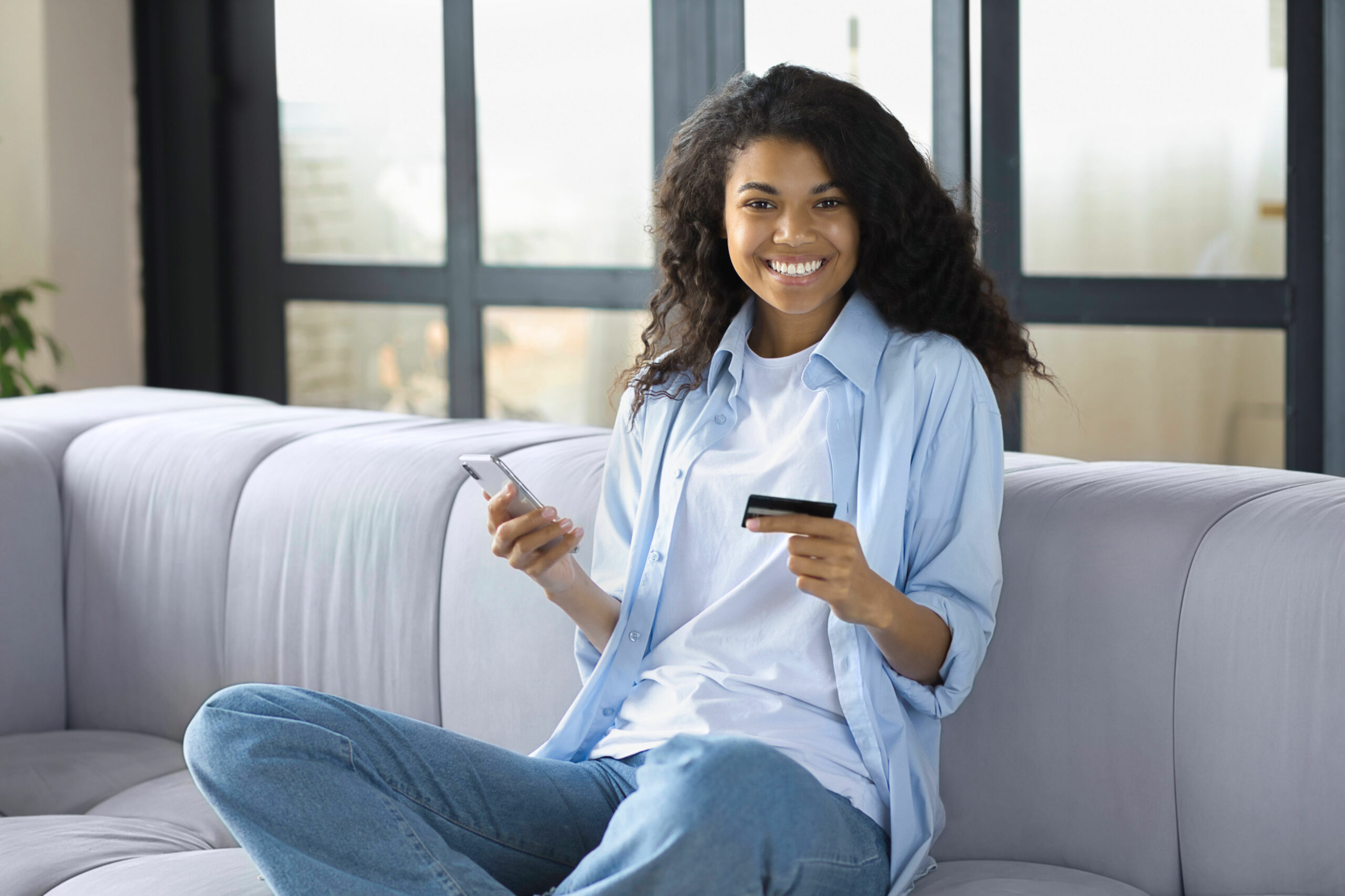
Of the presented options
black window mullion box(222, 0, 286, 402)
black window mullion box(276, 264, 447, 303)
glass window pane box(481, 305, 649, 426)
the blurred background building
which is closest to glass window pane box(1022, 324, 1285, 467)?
the blurred background building

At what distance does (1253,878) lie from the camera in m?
1.34

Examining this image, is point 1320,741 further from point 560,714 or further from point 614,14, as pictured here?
point 614,14

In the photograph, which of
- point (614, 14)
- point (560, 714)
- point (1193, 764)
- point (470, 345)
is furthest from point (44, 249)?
point (1193, 764)

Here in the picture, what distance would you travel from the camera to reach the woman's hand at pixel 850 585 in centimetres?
117

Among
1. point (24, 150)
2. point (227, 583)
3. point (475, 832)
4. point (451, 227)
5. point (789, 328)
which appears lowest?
point (475, 832)

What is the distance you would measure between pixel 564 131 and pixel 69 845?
2.27m

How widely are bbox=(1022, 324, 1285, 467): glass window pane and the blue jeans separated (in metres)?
1.76

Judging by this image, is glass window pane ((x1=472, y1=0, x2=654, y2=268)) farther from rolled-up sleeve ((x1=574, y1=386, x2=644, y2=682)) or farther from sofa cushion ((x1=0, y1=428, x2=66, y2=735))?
rolled-up sleeve ((x1=574, y1=386, x2=644, y2=682))

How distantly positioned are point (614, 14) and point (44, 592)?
195 centimetres

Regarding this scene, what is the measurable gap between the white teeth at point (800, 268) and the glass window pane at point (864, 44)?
1.51m

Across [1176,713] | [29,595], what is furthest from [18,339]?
[1176,713]

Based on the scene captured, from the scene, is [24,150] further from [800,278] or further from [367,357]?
[800,278]

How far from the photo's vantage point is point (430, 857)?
116 cm

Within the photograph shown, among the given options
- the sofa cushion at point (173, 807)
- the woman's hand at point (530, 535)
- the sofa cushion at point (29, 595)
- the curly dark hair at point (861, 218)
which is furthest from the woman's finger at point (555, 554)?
the sofa cushion at point (29, 595)
